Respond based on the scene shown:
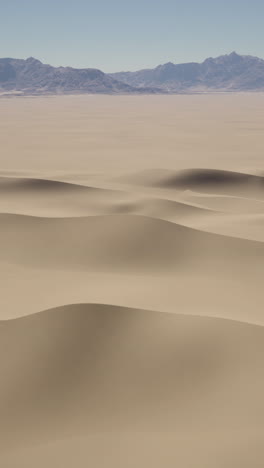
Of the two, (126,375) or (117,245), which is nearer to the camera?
(126,375)

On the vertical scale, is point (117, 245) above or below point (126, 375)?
above

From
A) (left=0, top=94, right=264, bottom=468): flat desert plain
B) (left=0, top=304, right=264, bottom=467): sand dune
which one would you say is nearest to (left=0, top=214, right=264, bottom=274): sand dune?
(left=0, top=94, right=264, bottom=468): flat desert plain

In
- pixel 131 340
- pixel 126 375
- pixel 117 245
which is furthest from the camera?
pixel 117 245

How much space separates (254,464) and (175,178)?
7556mm

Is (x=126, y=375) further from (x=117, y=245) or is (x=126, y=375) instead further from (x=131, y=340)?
(x=117, y=245)

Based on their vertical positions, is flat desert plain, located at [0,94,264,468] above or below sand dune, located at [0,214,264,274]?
below

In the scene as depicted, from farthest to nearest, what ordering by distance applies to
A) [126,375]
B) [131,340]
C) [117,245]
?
[117,245]
[131,340]
[126,375]

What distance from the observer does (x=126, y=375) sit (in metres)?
2.58

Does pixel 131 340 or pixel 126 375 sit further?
pixel 131 340

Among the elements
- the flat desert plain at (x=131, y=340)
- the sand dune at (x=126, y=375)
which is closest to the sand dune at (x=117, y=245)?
the flat desert plain at (x=131, y=340)

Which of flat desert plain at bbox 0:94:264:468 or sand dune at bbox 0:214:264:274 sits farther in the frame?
sand dune at bbox 0:214:264:274

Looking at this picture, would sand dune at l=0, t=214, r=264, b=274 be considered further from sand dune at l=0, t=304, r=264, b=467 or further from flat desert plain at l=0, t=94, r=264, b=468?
sand dune at l=0, t=304, r=264, b=467

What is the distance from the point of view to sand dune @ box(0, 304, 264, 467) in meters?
2.26

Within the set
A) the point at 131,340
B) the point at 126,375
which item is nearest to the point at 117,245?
the point at 131,340
